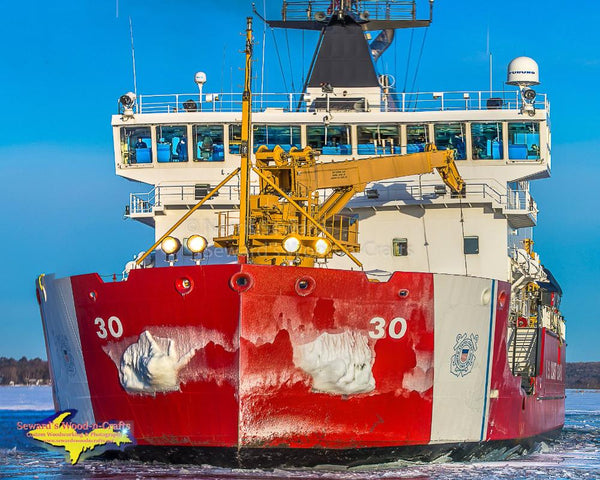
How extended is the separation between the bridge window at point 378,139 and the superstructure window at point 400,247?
2.62 metres

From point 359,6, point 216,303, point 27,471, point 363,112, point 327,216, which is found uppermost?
point 359,6

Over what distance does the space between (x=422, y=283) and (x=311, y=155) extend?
399 centimetres

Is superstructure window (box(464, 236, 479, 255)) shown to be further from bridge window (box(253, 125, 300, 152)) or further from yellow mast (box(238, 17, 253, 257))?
yellow mast (box(238, 17, 253, 257))

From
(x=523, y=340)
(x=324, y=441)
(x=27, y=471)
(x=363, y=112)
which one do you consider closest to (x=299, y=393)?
(x=324, y=441)

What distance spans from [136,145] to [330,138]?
441cm

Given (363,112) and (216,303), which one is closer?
(216,303)

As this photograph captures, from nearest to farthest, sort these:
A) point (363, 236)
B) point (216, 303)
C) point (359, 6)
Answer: point (216, 303) < point (363, 236) < point (359, 6)

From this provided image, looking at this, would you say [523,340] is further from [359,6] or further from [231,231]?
[359,6]

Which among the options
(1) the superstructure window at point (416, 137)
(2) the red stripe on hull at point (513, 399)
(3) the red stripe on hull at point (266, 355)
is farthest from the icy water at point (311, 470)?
(1) the superstructure window at point (416, 137)

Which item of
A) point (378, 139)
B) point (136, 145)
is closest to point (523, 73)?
point (378, 139)

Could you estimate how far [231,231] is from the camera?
81.9 ft

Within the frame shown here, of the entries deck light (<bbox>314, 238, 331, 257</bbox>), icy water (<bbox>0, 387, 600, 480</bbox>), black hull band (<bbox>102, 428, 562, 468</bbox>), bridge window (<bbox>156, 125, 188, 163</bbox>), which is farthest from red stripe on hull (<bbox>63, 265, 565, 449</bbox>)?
bridge window (<bbox>156, 125, 188, 163</bbox>)

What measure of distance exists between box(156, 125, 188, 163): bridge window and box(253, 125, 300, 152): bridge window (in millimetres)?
1628

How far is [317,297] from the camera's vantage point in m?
18.9
